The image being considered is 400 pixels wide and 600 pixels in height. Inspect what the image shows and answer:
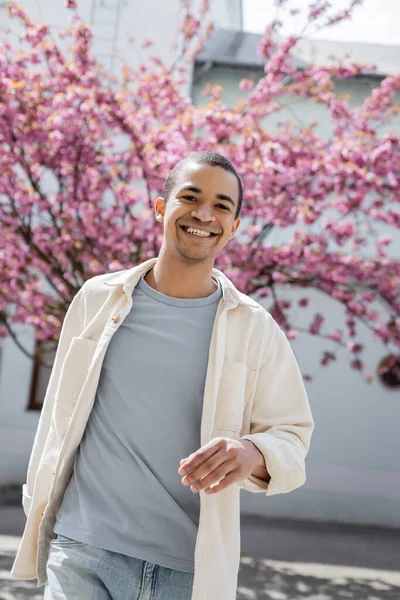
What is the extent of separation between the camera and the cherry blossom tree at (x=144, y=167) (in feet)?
23.3

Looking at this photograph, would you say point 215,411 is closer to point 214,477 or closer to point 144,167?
point 214,477

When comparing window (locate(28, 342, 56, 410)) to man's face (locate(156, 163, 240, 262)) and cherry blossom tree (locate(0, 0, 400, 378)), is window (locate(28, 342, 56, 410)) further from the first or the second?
man's face (locate(156, 163, 240, 262))

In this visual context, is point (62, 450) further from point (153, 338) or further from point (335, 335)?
point (335, 335)

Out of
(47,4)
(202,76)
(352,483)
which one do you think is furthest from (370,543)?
(47,4)

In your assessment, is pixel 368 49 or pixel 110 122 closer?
pixel 110 122

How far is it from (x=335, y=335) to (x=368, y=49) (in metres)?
4.07

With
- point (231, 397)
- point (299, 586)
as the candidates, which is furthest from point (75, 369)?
point (299, 586)

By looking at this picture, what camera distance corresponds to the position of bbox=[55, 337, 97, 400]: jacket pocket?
2473mm

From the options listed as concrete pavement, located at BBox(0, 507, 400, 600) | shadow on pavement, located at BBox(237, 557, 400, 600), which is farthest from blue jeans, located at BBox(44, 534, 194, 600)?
shadow on pavement, located at BBox(237, 557, 400, 600)

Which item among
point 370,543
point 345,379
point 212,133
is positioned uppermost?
point 212,133

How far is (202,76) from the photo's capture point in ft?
36.3

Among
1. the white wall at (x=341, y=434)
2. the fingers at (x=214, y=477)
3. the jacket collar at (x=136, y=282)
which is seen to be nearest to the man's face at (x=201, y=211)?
the jacket collar at (x=136, y=282)

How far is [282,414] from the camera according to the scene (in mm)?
2473

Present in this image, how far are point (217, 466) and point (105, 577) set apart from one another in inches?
18.2
